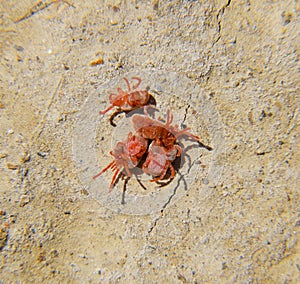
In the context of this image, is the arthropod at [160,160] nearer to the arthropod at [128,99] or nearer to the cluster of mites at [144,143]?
the cluster of mites at [144,143]

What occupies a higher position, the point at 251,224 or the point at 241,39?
the point at 241,39

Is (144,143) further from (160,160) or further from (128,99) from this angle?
(128,99)

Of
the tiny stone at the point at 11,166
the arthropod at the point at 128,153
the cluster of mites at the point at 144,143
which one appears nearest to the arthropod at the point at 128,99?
the cluster of mites at the point at 144,143

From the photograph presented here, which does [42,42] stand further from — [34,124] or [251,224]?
[251,224]

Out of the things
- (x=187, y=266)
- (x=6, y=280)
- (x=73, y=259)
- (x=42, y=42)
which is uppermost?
(x=42, y=42)

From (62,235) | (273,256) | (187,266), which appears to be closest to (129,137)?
(62,235)

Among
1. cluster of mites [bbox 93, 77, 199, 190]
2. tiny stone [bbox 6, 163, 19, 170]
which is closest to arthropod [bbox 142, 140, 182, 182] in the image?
cluster of mites [bbox 93, 77, 199, 190]

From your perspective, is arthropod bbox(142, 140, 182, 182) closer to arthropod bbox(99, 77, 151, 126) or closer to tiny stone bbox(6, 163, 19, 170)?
arthropod bbox(99, 77, 151, 126)
